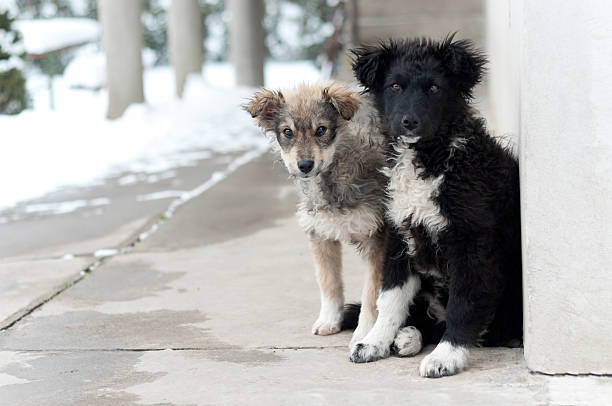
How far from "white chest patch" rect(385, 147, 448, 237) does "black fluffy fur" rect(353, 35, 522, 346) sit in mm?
26

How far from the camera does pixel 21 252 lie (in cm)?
700

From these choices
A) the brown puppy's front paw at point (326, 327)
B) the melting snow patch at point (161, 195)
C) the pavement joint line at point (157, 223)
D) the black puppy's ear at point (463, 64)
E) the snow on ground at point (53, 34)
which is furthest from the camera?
the snow on ground at point (53, 34)

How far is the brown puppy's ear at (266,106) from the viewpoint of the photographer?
15.5 ft

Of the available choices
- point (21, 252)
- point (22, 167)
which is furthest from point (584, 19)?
point (22, 167)

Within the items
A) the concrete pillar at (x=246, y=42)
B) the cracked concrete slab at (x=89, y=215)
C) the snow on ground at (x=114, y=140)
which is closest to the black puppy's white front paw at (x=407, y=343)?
the cracked concrete slab at (x=89, y=215)

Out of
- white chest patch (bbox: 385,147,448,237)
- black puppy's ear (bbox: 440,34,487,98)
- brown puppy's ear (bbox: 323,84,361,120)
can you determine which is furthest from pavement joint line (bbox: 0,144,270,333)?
black puppy's ear (bbox: 440,34,487,98)

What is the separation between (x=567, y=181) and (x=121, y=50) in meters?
12.7

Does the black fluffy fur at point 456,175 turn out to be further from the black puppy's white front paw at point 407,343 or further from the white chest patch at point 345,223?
the white chest patch at point 345,223

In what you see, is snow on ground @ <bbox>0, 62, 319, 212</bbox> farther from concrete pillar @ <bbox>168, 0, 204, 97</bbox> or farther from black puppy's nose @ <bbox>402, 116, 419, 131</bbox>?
black puppy's nose @ <bbox>402, 116, 419, 131</bbox>

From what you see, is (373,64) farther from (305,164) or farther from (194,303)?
(194,303)

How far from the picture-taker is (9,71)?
48.4 ft

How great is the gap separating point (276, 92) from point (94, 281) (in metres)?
2.11

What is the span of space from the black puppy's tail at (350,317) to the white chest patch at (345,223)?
0.46 meters

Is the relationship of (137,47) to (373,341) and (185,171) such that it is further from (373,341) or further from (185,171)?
(373,341)
